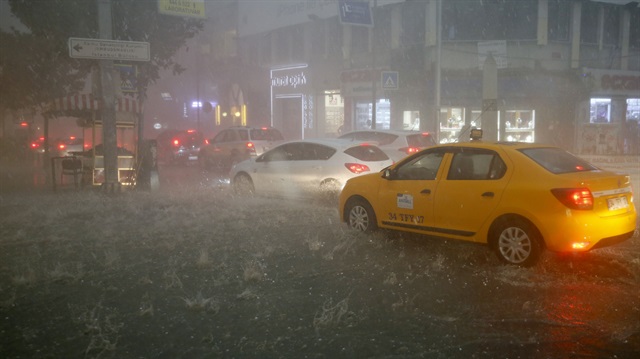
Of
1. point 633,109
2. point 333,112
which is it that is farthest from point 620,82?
point 333,112

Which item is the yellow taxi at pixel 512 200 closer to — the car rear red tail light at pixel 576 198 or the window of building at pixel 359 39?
the car rear red tail light at pixel 576 198

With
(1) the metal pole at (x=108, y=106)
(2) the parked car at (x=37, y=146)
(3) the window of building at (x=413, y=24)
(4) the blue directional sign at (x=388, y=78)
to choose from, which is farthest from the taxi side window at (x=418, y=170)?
(2) the parked car at (x=37, y=146)

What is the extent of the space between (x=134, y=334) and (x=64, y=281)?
1988mm

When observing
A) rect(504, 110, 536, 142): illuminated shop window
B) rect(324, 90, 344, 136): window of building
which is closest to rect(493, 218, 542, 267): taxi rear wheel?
rect(504, 110, 536, 142): illuminated shop window

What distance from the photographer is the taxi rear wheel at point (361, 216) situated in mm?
8234

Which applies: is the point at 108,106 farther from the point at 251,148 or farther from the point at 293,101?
the point at 293,101

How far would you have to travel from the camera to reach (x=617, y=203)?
637 centimetres

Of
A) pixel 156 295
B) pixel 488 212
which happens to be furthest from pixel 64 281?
pixel 488 212

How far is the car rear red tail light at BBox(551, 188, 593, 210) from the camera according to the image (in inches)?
237

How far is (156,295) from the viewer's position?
18.7ft

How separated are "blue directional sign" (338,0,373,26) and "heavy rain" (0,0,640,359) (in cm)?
7

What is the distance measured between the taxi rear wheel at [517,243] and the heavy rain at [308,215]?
6.0 inches

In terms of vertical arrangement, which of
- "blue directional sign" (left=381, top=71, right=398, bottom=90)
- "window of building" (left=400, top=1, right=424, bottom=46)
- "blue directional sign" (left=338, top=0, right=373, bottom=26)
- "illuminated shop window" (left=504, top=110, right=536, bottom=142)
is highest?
"window of building" (left=400, top=1, right=424, bottom=46)

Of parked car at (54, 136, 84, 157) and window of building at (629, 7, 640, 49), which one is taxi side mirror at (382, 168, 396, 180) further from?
window of building at (629, 7, 640, 49)
